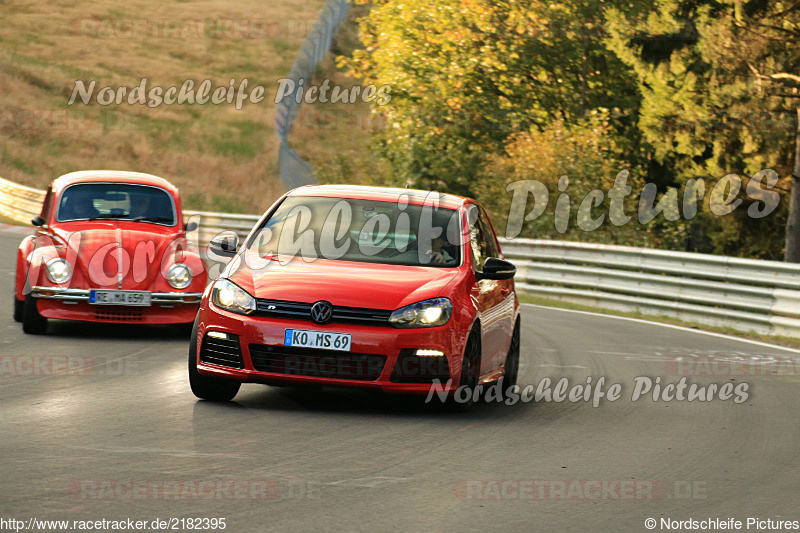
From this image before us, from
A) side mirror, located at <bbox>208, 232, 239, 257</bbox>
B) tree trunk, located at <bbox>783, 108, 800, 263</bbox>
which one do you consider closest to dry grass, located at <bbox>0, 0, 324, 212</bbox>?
tree trunk, located at <bbox>783, 108, 800, 263</bbox>

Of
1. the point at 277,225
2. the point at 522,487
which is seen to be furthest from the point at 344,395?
the point at 522,487

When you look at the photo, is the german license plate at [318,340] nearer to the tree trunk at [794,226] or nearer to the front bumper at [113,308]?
the front bumper at [113,308]

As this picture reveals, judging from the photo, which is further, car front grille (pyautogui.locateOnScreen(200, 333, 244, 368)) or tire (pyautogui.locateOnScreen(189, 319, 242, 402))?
tire (pyautogui.locateOnScreen(189, 319, 242, 402))

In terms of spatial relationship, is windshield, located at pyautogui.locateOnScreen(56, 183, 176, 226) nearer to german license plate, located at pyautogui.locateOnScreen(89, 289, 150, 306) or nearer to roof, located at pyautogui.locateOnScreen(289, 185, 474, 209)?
german license plate, located at pyautogui.locateOnScreen(89, 289, 150, 306)

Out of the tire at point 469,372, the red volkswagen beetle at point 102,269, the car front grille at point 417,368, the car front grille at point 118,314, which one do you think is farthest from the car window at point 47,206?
the car front grille at point 417,368

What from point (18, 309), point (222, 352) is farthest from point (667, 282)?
point (222, 352)

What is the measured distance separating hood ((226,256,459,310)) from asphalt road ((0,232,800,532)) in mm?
816

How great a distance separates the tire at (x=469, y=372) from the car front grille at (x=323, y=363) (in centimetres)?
67

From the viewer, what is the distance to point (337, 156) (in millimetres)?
34656

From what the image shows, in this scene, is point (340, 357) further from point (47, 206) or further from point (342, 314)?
point (47, 206)

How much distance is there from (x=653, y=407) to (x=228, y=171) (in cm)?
4413

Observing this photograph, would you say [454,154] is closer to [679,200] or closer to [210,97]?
[679,200]

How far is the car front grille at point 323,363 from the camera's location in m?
8.91

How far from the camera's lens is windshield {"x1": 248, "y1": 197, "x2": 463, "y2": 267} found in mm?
9930
